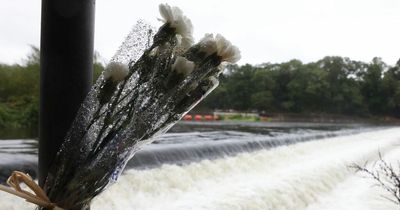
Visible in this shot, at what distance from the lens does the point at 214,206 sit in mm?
3658

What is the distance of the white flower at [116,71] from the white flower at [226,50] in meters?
0.21

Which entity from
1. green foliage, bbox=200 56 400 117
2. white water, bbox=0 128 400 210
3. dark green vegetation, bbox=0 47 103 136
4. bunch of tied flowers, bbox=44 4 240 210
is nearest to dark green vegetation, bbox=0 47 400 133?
green foliage, bbox=200 56 400 117

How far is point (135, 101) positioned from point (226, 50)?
23 centimetres

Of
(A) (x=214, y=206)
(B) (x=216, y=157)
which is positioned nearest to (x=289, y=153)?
(B) (x=216, y=157)

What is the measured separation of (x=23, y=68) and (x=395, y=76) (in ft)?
107

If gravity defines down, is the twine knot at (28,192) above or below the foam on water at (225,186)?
above

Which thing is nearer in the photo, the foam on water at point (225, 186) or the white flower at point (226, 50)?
the white flower at point (226, 50)

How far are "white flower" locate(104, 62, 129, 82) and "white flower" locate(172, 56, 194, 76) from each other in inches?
4.5

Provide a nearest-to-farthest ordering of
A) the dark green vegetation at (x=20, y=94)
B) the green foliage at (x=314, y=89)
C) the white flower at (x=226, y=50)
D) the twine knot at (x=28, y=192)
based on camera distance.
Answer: the twine knot at (x=28, y=192) → the white flower at (x=226, y=50) → the dark green vegetation at (x=20, y=94) → the green foliage at (x=314, y=89)

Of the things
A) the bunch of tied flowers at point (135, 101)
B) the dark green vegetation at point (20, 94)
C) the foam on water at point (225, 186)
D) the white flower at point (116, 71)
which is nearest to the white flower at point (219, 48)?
the bunch of tied flowers at point (135, 101)

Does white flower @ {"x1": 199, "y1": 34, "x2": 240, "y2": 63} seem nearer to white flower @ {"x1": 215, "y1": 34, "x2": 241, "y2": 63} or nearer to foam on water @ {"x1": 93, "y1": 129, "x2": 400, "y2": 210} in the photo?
white flower @ {"x1": 215, "y1": 34, "x2": 241, "y2": 63}

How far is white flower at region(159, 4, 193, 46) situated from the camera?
0.95 m

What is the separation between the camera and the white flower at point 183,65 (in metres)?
0.94

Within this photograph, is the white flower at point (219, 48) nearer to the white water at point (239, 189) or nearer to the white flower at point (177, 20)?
the white flower at point (177, 20)
